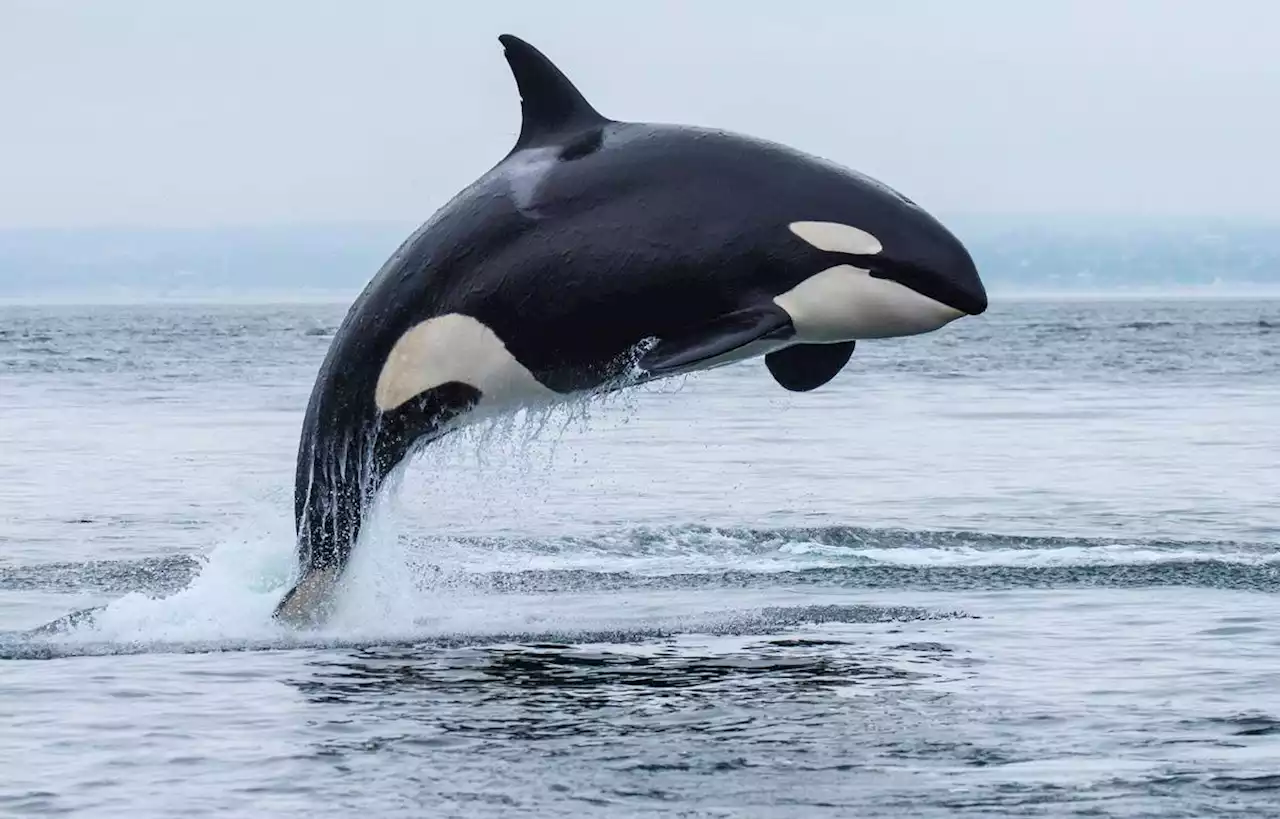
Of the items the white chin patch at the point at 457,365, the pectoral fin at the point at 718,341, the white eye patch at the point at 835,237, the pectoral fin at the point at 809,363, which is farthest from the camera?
the pectoral fin at the point at 809,363

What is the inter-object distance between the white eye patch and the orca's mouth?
0.10 m

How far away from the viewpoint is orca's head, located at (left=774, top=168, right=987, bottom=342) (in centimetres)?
1084

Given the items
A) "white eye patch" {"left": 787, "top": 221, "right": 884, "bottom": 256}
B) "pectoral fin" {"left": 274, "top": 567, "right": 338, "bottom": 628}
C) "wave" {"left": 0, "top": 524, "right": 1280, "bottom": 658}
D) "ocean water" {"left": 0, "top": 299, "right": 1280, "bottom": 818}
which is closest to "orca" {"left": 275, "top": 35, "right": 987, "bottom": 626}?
"white eye patch" {"left": 787, "top": 221, "right": 884, "bottom": 256}

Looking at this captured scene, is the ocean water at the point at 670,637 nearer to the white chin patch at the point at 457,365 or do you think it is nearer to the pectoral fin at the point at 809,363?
the white chin patch at the point at 457,365

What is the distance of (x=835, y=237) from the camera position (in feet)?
35.5

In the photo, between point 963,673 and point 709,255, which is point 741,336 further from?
point 963,673

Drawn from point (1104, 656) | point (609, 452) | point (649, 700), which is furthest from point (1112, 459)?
point (649, 700)

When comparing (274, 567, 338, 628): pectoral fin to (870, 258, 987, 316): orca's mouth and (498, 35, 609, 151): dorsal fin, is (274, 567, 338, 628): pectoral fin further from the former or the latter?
(870, 258, 987, 316): orca's mouth

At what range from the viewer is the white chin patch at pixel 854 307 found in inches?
427

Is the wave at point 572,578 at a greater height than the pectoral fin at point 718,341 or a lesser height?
lesser

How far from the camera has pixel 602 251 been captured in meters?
10.9

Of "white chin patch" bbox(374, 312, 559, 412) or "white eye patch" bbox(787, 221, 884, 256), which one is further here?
"white chin patch" bbox(374, 312, 559, 412)

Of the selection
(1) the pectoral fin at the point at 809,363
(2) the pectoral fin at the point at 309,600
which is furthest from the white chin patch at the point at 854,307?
(2) the pectoral fin at the point at 309,600

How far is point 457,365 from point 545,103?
155 cm
